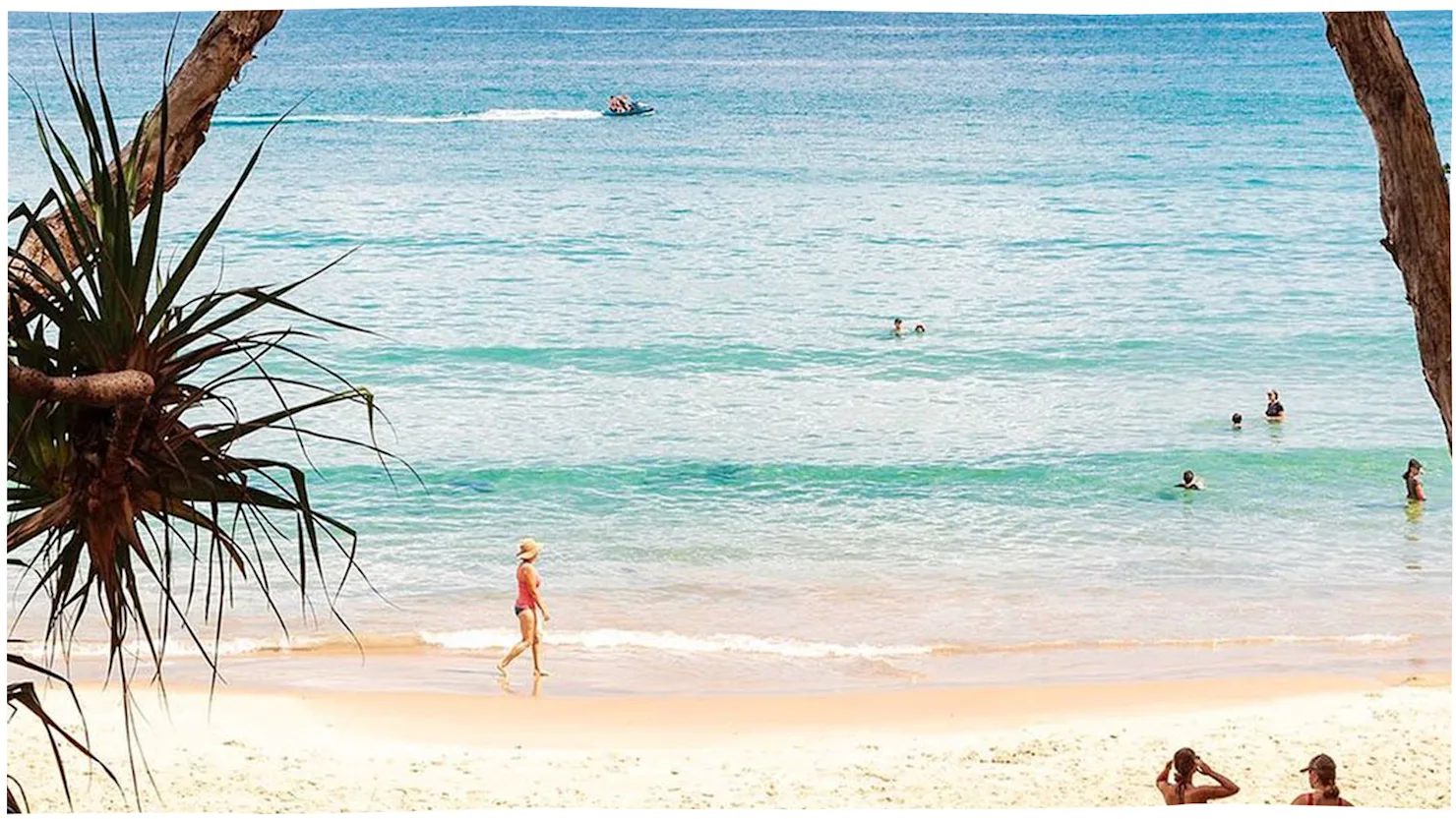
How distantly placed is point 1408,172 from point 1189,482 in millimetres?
5295

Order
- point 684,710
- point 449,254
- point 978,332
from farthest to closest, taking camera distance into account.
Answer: point 449,254
point 978,332
point 684,710

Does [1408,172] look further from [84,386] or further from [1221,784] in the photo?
[84,386]

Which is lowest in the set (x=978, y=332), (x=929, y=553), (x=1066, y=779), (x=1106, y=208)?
(x=1066, y=779)

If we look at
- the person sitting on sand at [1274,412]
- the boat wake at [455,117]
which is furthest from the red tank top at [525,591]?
the boat wake at [455,117]

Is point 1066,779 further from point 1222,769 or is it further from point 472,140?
point 472,140

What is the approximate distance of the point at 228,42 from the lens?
1.95m

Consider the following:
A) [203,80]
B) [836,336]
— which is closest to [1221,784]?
[203,80]

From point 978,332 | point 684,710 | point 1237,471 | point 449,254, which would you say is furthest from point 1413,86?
point 449,254

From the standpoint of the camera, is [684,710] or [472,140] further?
[472,140]

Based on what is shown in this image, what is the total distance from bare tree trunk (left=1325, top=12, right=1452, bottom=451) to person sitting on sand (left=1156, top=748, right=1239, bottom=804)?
2.64ft

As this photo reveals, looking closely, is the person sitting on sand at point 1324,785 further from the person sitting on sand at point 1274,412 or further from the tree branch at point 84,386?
the person sitting on sand at point 1274,412

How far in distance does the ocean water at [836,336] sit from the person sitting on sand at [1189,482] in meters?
0.10

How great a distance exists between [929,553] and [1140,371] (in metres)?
3.10

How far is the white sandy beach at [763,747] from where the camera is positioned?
3.23 meters
